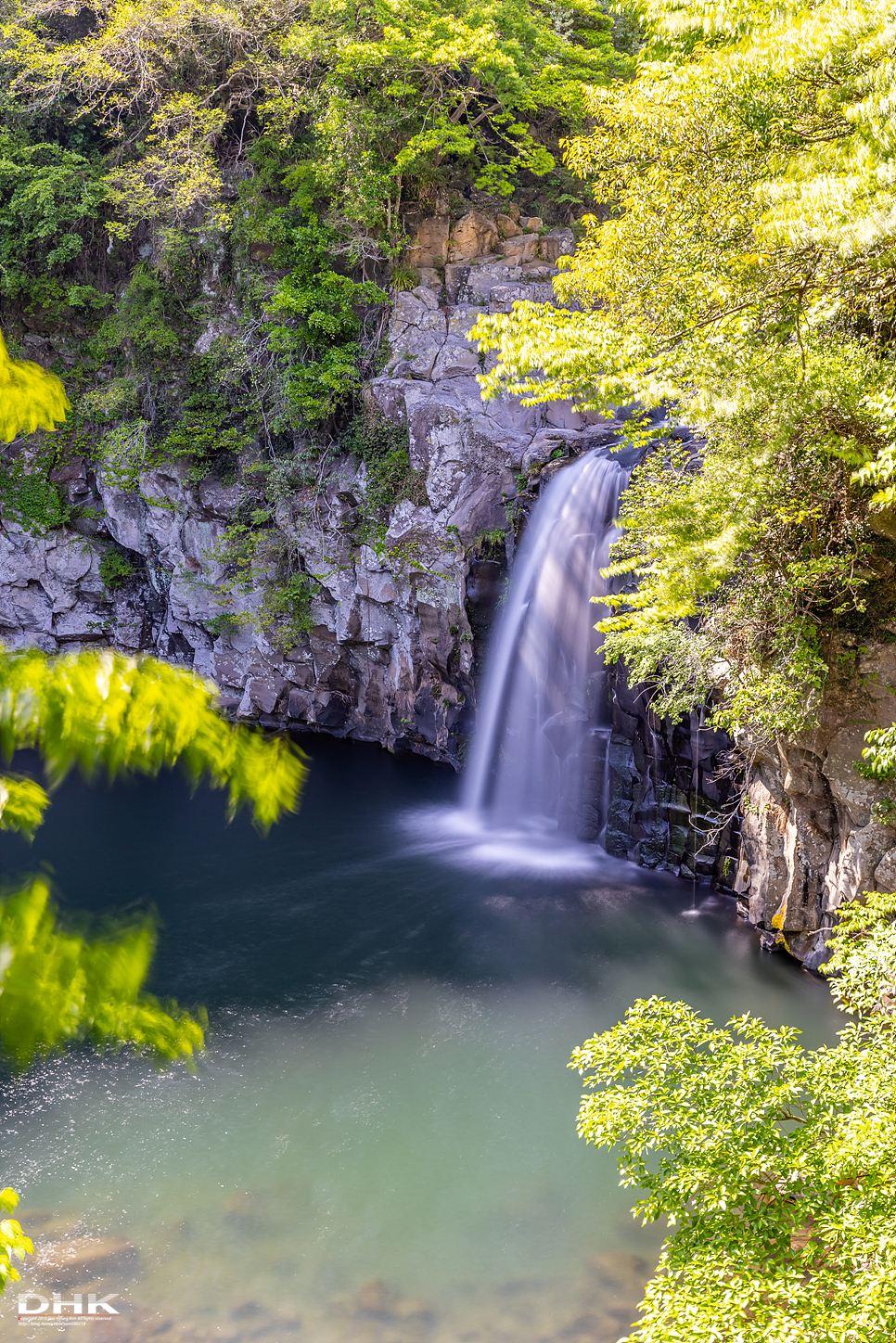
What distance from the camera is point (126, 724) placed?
2812mm

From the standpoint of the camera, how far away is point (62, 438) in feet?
65.9

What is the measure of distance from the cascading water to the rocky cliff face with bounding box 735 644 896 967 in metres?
3.18

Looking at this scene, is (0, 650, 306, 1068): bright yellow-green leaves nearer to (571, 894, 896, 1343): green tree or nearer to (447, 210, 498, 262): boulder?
(571, 894, 896, 1343): green tree

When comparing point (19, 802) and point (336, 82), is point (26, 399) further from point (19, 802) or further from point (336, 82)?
point (336, 82)

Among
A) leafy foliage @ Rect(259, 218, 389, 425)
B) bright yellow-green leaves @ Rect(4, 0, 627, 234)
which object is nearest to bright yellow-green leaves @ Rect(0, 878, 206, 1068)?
leafy foliage @ Rect(259, 218, 389, 425)

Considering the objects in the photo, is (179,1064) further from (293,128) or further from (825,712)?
(293,128)

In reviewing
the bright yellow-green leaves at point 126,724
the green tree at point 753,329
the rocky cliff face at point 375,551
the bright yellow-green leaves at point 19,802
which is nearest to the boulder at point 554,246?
the rocky cliff face at point 375,551

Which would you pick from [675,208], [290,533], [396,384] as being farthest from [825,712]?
[290,533]

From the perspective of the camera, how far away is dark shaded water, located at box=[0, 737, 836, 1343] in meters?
6.08

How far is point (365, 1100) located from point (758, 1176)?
4.62 meters

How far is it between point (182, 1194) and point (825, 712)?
285 inches

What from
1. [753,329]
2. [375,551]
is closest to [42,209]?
[375,551]

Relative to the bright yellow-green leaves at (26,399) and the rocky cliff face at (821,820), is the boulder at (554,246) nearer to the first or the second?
the rocky cliff face at (821,820)

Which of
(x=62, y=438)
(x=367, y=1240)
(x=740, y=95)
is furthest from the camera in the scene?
(x=62, y=438)
